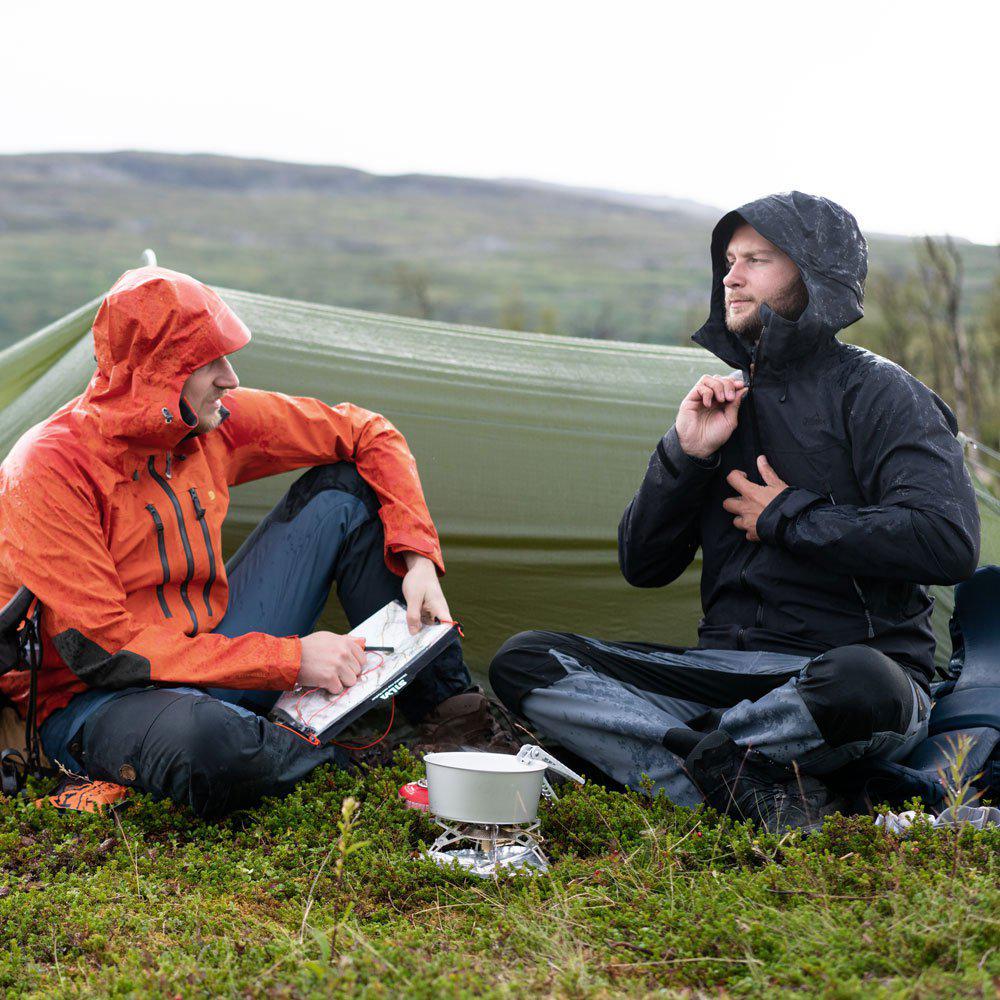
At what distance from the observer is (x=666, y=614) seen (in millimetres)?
3838

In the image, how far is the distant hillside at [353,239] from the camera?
50.8 m

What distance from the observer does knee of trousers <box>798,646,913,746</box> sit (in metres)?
2.54

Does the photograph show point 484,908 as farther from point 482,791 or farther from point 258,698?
point 258,698

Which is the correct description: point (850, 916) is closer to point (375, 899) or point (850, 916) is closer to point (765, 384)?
point (375, 899)

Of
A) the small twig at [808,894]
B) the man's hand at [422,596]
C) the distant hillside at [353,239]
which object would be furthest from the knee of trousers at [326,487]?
the distant hillside at [353,239]

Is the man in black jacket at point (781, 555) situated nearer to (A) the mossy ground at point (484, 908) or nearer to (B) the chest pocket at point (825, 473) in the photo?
(B) the chest pocket at point (825, 473)

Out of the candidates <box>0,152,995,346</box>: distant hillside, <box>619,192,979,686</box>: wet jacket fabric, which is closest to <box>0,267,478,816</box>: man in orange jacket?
<box>619,192,979,686</box>: wet jacket fabric

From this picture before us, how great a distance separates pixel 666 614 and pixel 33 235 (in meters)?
66.6

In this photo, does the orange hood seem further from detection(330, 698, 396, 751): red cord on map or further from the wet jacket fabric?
the wet jacket fabric

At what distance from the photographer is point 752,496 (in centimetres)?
295

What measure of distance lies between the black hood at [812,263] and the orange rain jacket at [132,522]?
1.36m

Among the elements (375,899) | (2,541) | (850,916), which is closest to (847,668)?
(850,916)

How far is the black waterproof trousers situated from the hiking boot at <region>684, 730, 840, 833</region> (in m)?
0.82

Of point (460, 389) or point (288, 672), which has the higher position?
point (460, 389)
